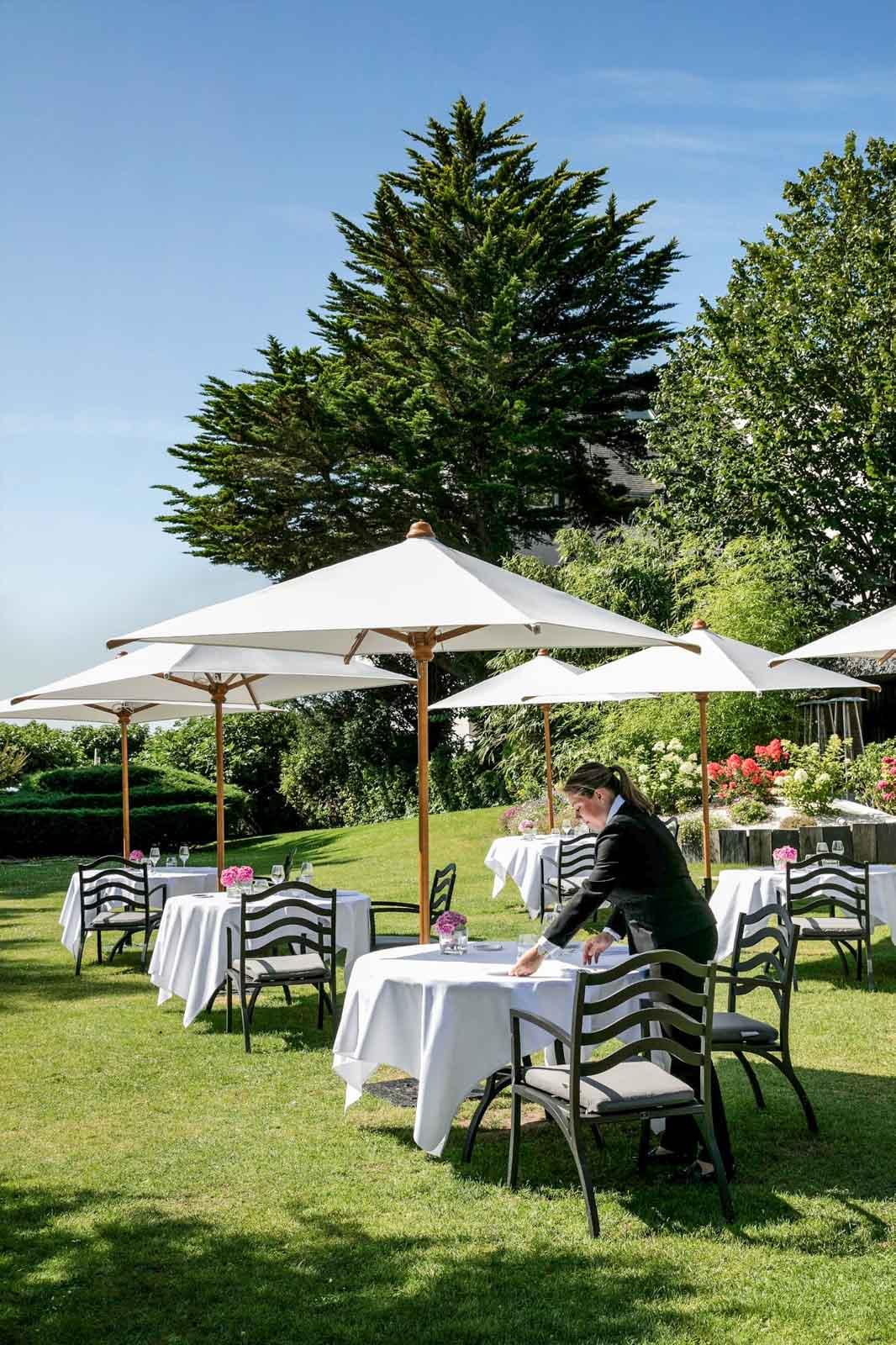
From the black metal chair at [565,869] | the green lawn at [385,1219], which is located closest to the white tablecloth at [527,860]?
the black metal chair at [565,869]

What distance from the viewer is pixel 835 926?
9891 mm

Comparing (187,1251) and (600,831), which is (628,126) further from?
(187,1251)

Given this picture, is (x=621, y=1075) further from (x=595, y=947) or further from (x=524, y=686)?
(x=524, y=686)

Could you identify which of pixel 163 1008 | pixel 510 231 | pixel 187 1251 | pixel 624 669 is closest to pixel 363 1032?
pixel 187 1251

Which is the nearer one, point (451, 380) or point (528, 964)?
point (528, 964)

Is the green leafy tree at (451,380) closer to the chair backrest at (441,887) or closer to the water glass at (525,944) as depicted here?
the chair backrest at (441,887)

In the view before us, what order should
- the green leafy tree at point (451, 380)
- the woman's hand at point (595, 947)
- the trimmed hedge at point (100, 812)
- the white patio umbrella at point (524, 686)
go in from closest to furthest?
the woman's hand at point (595, 947), the white patio umbrella at point (524, 686), the trimmed hedge at point (100, 812), the green leafy tree at point (451, 380)

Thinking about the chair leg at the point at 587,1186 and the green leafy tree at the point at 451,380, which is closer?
the chair leg at the point at 587,1186

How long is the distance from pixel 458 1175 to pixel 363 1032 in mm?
790

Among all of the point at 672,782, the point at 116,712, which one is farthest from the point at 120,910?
the point at 672,782

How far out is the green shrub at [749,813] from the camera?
1688cm

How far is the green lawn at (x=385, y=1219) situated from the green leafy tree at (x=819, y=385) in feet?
66.4

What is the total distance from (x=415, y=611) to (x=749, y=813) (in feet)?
38.3

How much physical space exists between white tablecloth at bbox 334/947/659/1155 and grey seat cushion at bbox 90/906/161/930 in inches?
236
